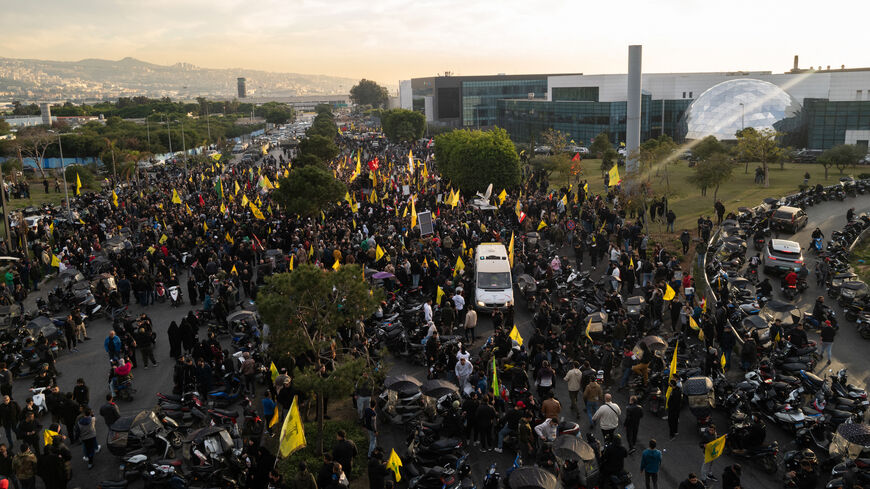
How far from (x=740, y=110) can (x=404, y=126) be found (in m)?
42.3

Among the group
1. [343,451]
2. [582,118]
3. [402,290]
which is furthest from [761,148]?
[343,451]

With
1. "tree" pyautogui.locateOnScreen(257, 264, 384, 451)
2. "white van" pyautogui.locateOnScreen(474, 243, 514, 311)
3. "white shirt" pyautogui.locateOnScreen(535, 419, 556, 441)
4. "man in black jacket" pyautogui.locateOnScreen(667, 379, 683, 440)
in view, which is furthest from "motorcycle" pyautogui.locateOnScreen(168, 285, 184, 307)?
"man in black jacket" pyautogui.locateOnScreen(667, 379, 683, 440)

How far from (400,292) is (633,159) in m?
22.4

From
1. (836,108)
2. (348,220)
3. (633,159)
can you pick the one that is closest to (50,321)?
(348,220)

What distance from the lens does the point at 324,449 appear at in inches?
488

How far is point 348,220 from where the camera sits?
29953mm

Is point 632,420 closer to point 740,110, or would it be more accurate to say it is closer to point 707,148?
point 707,148

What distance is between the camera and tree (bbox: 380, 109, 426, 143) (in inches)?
3361

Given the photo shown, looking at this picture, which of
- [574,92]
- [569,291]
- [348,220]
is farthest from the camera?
[574,92]

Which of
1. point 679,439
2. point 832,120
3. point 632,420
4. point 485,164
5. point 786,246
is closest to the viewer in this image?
point 632,420

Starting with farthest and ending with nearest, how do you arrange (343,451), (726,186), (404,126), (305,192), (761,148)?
(404,126), (726,186), (761,148), (305,192), (343,451)

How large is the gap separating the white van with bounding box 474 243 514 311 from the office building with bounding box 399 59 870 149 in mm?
53070

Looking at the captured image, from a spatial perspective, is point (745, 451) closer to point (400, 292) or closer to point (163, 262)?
point (400, 292)

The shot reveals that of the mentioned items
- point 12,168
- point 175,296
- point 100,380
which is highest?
point 12,168
